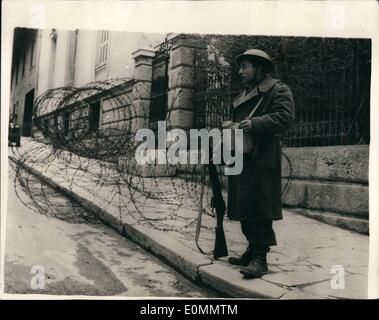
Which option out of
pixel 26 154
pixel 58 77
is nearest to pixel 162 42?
pixel 58 77

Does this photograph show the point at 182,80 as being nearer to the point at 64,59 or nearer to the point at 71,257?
the point at 64,59

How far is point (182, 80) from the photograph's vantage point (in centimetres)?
468

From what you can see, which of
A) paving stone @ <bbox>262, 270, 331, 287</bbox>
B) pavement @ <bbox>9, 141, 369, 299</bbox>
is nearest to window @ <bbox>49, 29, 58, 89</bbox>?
pavement @ <bbox>9, 141, 369, 299</bbox>

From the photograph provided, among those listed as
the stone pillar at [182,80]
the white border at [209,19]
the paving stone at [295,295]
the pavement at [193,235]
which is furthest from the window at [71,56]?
the paving stone at [295,295]

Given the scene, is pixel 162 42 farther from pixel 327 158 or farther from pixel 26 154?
pixel 327 158

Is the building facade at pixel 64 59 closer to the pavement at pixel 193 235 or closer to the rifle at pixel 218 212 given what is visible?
the pavement at pixel 193 235

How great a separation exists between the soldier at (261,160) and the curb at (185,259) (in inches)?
5.4

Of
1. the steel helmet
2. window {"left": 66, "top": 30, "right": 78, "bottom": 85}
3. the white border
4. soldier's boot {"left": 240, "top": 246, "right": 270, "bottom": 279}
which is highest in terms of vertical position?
the white border

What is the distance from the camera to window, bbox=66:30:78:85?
4199mm

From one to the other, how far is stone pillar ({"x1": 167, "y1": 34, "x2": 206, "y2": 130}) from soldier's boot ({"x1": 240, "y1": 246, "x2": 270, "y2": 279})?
1.60 metres

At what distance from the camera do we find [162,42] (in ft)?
14.4

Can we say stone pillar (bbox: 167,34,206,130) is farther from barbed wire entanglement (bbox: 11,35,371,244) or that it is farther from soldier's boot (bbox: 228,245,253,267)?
soldier's boot (bbox: 228,245,253,267)
